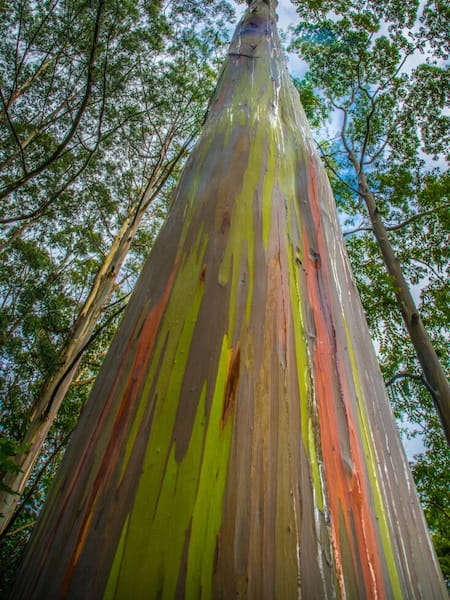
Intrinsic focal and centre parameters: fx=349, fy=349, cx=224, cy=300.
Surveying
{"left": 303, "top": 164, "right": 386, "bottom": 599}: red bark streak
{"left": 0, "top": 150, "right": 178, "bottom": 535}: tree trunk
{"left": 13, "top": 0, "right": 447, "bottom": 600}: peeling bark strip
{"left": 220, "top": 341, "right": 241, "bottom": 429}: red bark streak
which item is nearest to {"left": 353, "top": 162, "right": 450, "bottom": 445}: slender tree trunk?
{"left": 0, "top": 150, "right": 178, "bottom": 535}: tree trunk

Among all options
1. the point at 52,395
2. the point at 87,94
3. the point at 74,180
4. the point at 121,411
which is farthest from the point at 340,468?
the point at 74,180

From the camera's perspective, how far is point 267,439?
1.11 feet

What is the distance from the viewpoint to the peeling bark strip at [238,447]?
0.91 feet

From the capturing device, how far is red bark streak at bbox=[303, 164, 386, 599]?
0.30 m

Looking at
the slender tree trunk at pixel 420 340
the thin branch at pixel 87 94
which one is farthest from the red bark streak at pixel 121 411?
the slender tree trunk at pixel 420 340

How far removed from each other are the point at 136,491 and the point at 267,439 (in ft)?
0.43

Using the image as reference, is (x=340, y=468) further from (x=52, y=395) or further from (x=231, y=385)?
(x=52, y=395)

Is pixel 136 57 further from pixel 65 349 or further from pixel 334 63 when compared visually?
pixel 65 349

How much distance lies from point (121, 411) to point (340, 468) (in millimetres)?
245

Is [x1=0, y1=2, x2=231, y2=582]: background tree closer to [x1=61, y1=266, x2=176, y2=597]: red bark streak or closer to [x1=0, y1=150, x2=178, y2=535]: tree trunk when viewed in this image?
[x1=0, y1=150, x2=178, y2=535]: tree trunk

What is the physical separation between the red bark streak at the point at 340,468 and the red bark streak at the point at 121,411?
0.69 feet

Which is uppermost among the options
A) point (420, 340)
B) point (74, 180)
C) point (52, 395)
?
point (74, 180)

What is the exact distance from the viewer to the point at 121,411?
405mm

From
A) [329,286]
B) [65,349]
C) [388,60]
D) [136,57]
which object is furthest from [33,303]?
[388,60]
